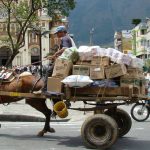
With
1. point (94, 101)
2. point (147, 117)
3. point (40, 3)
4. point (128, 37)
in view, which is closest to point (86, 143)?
point (94, 101)

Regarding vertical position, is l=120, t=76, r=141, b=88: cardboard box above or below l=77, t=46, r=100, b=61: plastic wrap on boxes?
below

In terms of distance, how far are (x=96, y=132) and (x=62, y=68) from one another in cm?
150

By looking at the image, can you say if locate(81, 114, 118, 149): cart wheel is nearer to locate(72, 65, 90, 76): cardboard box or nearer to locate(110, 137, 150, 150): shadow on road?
locate(110, 137, 150, 150): shadow on road

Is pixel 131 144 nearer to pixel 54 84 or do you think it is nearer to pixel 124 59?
pixel 124 59

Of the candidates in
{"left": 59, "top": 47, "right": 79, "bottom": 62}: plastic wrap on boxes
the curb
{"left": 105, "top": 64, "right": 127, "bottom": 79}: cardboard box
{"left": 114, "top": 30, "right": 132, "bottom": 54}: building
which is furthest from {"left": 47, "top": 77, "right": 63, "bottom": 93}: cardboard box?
{"left": 114, "top": 30, "right": 132, "bottom": 54}: building

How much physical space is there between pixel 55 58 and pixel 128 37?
125 meters

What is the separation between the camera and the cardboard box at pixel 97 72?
10.9 meters

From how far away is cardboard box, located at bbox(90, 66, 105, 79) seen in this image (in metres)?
10.9

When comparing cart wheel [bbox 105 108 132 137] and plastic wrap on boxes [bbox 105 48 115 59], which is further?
cart wheel [bbox 105 108 132 137]

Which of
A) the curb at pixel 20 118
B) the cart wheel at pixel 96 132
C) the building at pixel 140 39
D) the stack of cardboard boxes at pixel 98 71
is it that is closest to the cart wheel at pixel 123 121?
the stack of cardboard boxes at pixel 98 71

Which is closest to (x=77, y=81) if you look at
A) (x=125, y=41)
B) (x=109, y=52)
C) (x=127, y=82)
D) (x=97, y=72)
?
(x=97, y=72)

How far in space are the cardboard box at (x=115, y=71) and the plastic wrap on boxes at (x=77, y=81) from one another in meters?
0.41

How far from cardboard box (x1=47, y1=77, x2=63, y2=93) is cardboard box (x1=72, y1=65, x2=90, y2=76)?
1.27 feet

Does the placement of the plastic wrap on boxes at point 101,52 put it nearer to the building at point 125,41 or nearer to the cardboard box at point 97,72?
the cardboard box at point 97,72
